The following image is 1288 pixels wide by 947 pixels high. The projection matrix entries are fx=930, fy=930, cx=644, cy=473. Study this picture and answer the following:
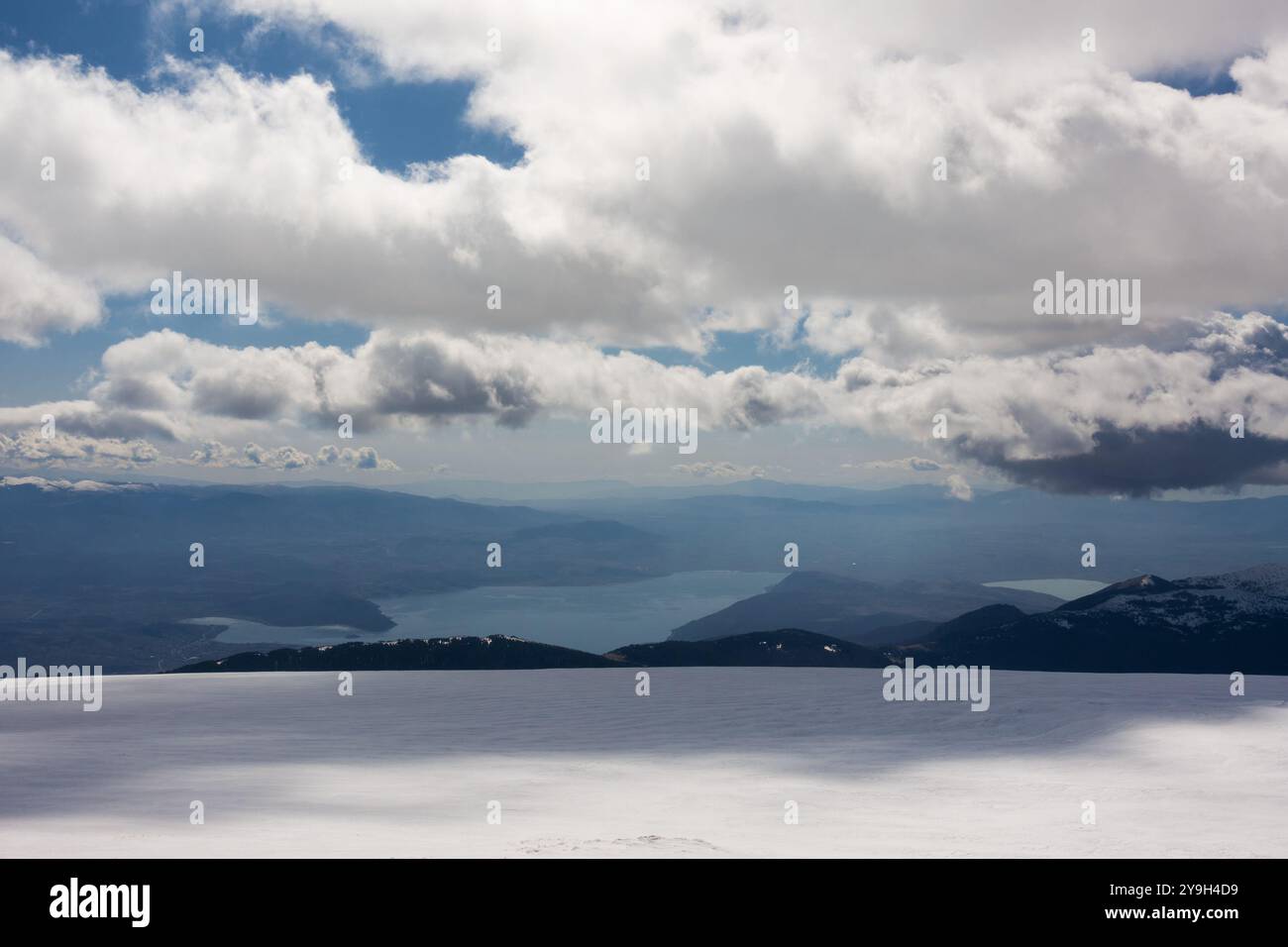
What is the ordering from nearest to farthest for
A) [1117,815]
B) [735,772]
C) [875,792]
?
[1117,815], [875,792], [735,772]

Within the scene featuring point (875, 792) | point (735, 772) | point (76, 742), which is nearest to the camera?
point (875, 792)

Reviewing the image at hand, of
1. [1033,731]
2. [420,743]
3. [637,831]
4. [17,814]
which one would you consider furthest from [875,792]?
[17,814]

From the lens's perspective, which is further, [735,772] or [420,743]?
[420,743]

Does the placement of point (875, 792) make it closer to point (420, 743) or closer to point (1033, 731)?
point (1033, 731)

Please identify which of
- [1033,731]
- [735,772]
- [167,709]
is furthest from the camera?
[167,709]

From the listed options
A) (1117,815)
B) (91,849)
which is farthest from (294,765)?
(1117,815)

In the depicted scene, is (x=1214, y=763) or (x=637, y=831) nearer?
(x=637, y=831)

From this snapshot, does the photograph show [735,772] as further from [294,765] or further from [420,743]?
[294,765]
